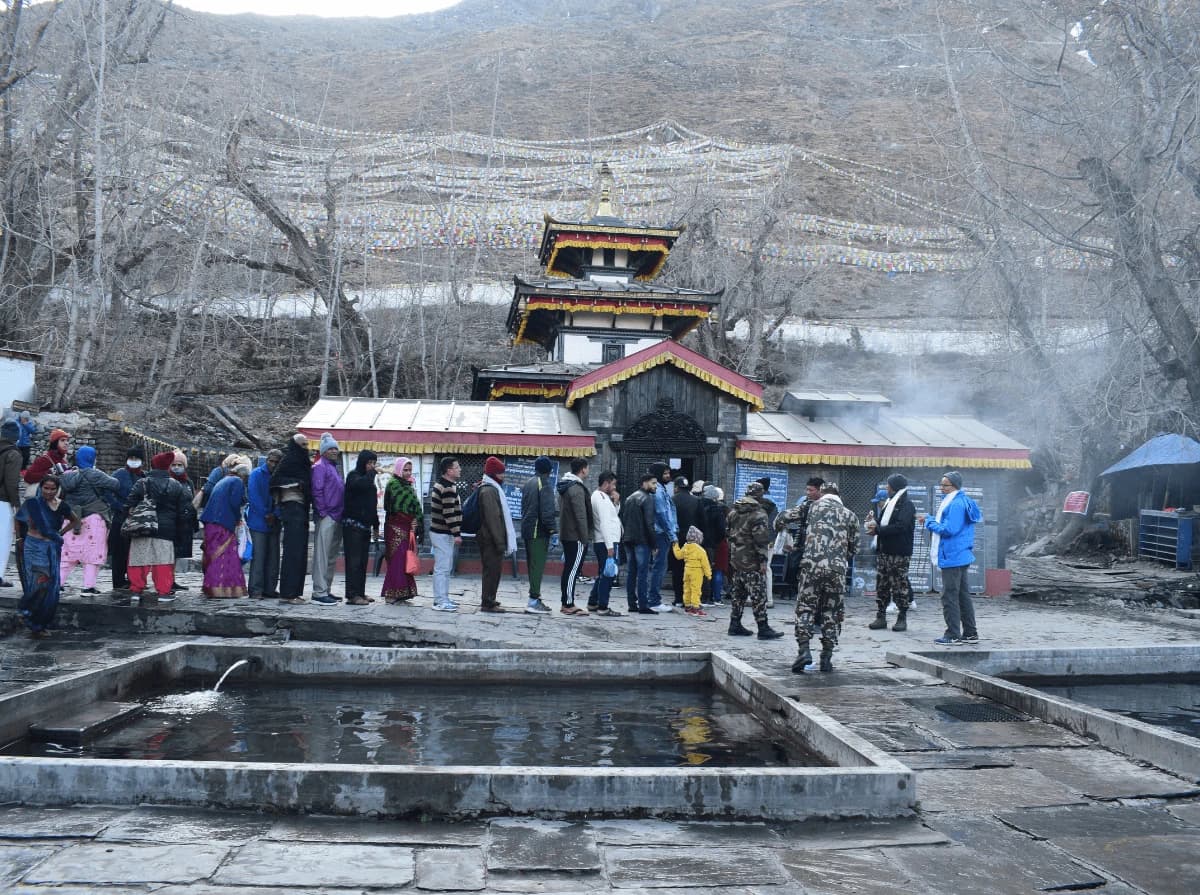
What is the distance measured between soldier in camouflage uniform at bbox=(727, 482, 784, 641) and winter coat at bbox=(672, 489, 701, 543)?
267 cm

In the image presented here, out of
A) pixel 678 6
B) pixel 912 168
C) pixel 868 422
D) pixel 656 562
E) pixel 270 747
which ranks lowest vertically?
pixel 270 747

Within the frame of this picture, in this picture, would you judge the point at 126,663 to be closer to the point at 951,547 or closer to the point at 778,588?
the point at 951,547

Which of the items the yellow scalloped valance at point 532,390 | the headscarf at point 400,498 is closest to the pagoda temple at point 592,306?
the yellow scalloped valance at point 532,390

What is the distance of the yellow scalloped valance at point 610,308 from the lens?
2336cm

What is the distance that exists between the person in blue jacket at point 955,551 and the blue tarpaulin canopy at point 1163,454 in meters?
16.1

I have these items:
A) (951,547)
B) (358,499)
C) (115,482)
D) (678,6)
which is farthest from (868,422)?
(678,6)

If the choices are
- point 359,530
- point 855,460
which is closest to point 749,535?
point 359,530

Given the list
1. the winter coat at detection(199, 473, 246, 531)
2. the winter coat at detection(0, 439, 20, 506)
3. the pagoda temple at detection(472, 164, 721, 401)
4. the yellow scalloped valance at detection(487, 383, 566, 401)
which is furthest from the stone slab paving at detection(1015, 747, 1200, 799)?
the yellow scalloped valance at detection(487, 383, 566, 401)

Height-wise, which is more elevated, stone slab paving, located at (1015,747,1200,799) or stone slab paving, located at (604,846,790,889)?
stone slab paving, located at (1015,747,1200,799)

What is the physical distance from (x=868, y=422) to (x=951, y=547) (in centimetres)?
826

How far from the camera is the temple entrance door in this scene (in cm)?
1759

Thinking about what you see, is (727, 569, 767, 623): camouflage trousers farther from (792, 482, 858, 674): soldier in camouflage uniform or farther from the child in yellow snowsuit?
the child in yellow snowsuit

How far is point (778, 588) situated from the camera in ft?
52.6

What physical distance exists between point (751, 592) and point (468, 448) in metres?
7.38
